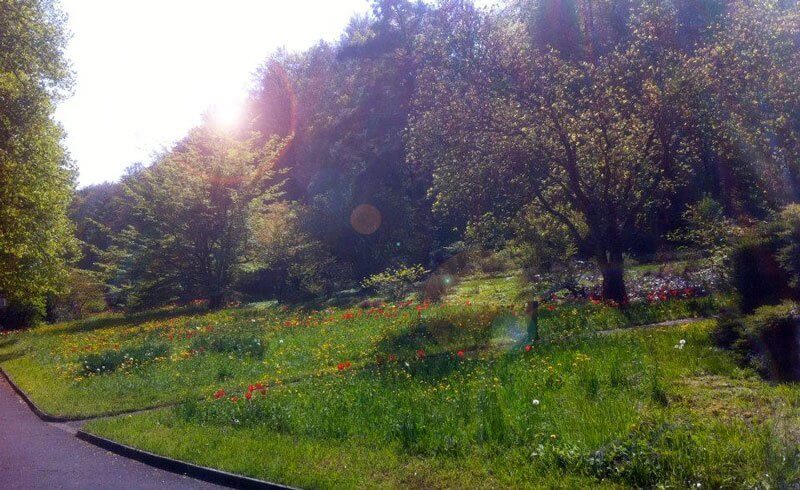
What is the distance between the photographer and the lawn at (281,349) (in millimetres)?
12617

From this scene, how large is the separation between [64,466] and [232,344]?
25.9 ft

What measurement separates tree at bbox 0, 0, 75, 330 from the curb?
53.4 ft

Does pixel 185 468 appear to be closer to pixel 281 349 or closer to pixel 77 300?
pixel 281 349

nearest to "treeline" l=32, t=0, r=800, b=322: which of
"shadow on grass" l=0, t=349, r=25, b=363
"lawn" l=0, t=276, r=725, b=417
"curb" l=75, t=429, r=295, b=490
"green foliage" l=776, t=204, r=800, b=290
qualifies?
"lawn" l=0, t=276, r=725, b=417

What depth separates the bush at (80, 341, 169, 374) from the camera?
15547 millimetres

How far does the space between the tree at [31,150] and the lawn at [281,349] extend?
6348mm

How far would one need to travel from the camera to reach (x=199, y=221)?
34.1 m

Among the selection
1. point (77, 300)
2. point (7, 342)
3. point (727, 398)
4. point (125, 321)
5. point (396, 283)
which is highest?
point (77, 300)

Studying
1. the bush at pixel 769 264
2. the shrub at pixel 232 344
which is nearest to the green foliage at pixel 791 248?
the bush at pixel 769 264

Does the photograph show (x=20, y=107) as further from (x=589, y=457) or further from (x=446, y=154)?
(x=589, y=457)

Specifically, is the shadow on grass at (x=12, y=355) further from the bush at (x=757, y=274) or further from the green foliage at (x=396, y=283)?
the bush at (x=757, y=274)

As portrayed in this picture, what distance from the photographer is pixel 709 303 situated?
41.7 feet

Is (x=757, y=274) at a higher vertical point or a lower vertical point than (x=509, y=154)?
lower

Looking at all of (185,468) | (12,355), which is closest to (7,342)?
(12,355)
